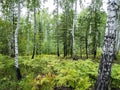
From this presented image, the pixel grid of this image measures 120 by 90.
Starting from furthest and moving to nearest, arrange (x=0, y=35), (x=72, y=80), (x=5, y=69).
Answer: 1. (x=0, y=35)
2. (x=5, y=69)
3. (x=72, y=80)

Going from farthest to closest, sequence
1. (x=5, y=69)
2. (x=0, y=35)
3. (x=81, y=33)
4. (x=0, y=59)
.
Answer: (x=81, y=33), (x=0, y=35), (x=0, y=59), (x=5, y=69)

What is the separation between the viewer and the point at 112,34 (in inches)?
252

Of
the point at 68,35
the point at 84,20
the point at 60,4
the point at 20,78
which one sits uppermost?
the point at 60,4

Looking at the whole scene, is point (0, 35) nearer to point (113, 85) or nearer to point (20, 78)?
point (20, 78)

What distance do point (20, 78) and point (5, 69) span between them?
6.10 ft

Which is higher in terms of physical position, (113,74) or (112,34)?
(112,34)

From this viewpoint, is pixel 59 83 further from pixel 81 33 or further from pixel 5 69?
pixel 81 33

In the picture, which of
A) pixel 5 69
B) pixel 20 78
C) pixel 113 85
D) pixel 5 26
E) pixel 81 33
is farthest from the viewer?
pixel 81 33

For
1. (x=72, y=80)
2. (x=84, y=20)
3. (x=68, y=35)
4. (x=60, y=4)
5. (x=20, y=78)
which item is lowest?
(x=20, y=78)

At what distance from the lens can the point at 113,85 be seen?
8.93 meters

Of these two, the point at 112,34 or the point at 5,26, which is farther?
the point at 5,26

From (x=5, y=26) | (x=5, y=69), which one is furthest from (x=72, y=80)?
(x=5, y=26)

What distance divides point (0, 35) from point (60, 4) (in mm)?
8508

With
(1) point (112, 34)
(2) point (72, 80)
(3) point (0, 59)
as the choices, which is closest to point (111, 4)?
(1) point (112, 34)
